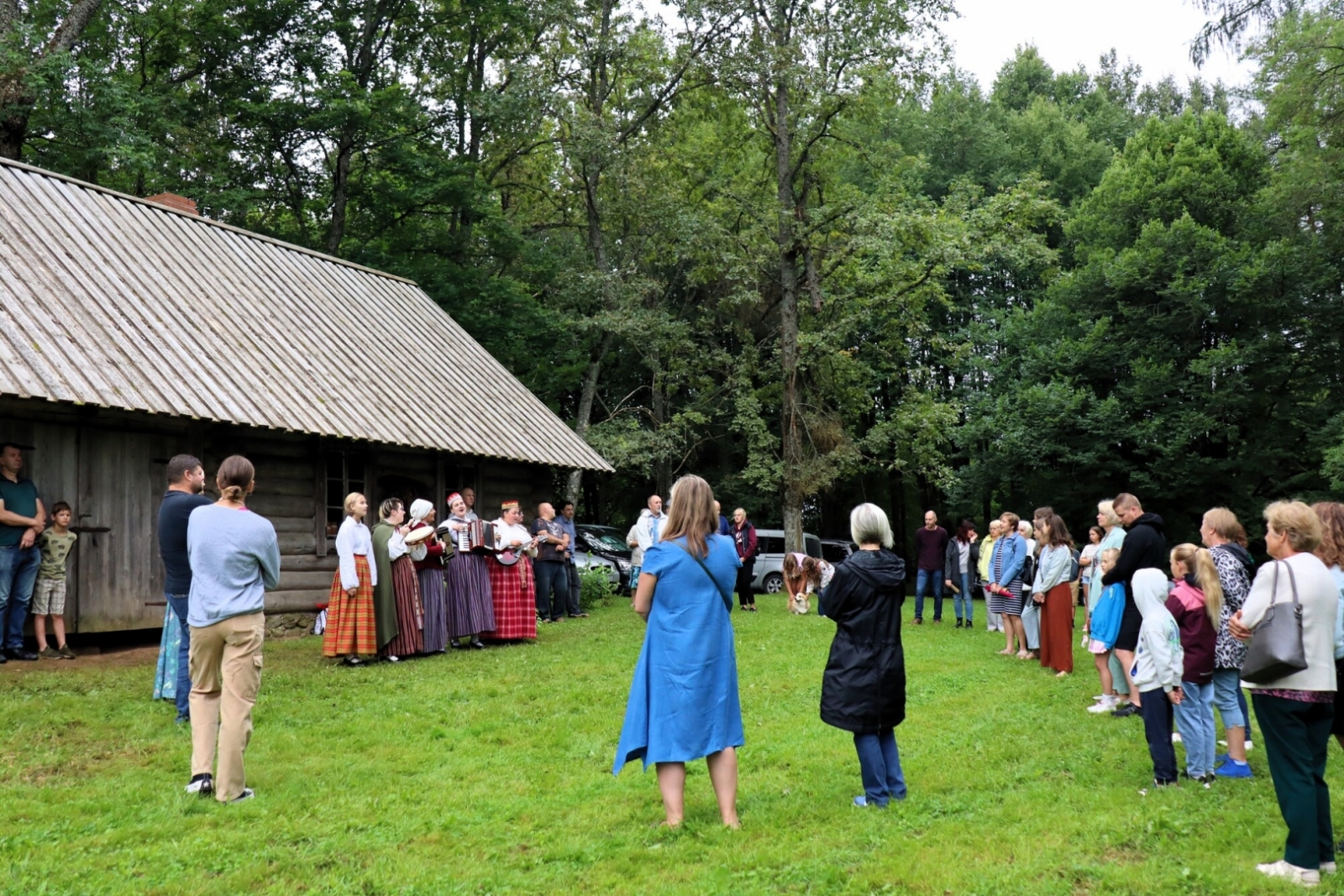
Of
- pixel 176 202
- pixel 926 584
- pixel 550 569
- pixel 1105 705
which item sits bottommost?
pixel 1105 705

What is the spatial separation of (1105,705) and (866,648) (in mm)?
4229

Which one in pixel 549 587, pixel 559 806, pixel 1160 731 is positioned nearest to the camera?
pixel 559 806

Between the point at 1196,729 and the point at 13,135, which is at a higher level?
the point at 13,135

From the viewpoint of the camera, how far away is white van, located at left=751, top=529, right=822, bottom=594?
87.2ft

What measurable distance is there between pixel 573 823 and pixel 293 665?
6108 mm

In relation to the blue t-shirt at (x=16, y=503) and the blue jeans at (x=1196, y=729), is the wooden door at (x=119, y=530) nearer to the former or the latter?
the blue t-shirt at (x=16, y=503)

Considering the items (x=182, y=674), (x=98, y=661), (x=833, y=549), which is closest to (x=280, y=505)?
(x=98, y=661)

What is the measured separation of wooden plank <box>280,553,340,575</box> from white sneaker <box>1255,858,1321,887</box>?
12.0 m

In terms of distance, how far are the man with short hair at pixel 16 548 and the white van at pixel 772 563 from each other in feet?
58.9

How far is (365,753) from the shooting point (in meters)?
7.41

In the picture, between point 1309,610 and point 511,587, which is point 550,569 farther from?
point 1309,610

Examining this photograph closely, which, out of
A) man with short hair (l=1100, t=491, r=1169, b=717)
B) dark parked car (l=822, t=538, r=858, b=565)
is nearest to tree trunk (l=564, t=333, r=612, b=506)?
dark parked car (l=822, t=538, r=858, b=565)

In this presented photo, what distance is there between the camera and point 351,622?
36.1 ft

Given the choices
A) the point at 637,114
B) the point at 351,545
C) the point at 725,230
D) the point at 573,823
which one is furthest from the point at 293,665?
the point at 637,114
